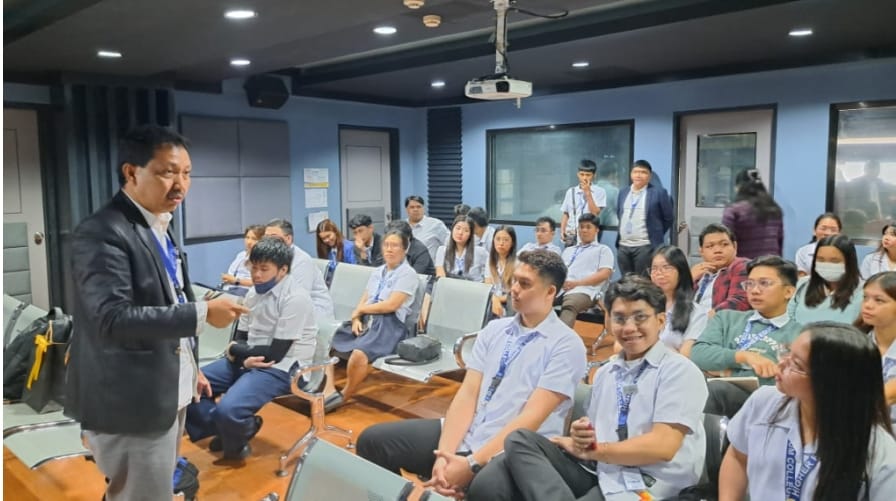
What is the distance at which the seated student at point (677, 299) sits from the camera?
3.15m

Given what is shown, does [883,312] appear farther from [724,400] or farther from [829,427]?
[829,427]

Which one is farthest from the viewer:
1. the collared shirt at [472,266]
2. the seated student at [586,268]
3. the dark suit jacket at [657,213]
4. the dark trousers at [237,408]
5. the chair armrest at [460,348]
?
the dark suit jacket at [657,213]

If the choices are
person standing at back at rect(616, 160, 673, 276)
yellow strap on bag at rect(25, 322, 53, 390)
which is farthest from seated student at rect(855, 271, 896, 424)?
person standing at back at rect(616, 160, 673, 276)

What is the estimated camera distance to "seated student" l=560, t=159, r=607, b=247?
6.84 m

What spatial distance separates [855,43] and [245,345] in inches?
201

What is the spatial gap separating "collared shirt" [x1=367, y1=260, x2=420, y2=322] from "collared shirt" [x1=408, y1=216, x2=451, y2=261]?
2.26m

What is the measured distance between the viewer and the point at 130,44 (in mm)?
4520

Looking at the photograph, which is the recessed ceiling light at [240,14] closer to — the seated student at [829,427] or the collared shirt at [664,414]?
the collared shirt at [664,414]

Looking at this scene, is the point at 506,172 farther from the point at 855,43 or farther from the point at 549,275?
the point at 549,275

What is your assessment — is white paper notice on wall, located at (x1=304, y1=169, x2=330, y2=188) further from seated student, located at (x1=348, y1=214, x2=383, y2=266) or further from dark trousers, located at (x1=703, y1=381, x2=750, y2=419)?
dark trousers, located at (x1=703, y1=381, x2=750, y2=419)

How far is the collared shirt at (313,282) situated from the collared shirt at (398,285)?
35 cm

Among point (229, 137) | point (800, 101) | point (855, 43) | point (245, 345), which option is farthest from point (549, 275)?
point (229, 137)

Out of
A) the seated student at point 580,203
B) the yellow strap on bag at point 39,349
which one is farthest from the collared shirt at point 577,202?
the yellow strap on bag at point 39,349

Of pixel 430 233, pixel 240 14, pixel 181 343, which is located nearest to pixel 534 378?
pixel 181 343
